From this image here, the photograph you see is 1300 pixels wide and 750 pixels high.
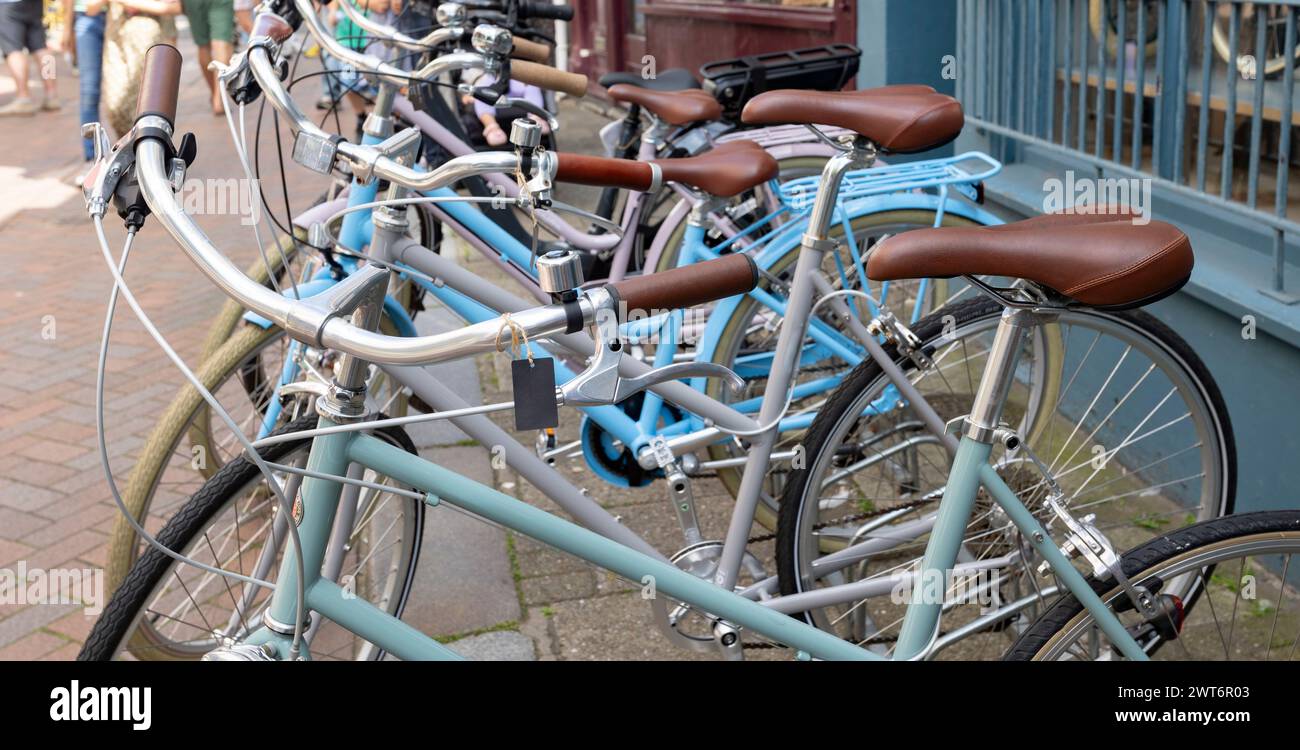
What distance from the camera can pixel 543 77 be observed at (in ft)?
11.3

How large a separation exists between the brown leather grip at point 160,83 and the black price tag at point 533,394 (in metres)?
0.63

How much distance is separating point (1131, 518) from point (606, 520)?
1803mm

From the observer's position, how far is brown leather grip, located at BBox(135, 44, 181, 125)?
5.54 ft

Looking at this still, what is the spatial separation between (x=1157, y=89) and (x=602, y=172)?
6.63 ft

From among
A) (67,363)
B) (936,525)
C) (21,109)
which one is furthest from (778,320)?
(21,109)

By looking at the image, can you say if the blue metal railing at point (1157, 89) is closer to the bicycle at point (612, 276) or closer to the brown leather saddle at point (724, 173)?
the bicycle at point (612, 276)

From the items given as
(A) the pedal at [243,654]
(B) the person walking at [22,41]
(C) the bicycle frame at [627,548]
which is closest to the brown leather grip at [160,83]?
(C) the bicycle frame at [627,548]

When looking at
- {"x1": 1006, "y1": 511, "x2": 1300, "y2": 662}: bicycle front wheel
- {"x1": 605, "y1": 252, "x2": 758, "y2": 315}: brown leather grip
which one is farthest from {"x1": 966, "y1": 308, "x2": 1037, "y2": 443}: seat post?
{"x1": 605, "y1": 252, "x2": 758, "y2": 315}: brown leather grip

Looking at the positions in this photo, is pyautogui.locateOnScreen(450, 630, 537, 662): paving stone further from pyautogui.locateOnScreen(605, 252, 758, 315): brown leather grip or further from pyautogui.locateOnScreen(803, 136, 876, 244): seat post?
pyautogui.locateOnScreen(605, 252, 758, 315): brown leather grip

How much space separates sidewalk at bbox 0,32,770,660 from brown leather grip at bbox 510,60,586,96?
55 centimetres

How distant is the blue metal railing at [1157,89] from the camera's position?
10.5 feet
